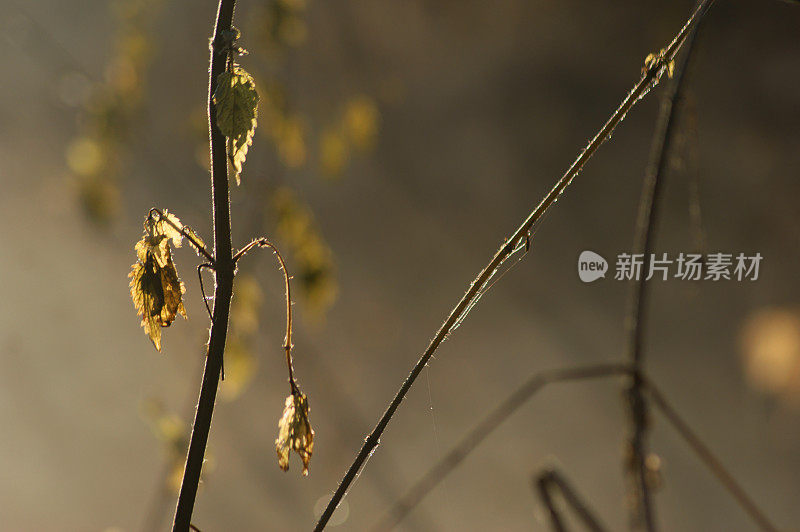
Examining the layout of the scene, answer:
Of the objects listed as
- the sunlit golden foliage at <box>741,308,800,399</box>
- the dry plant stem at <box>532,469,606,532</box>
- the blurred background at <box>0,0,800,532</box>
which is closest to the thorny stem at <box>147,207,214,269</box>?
the dry plant stem at <box>532,469,606,532</box>

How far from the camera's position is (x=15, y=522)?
1.42 meters

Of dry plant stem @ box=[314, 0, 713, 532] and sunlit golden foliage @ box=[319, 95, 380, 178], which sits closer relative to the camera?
dry plant stem @ box=[314, 0, 713, 532]

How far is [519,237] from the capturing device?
231 mm

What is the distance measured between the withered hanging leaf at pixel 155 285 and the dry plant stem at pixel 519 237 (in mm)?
105

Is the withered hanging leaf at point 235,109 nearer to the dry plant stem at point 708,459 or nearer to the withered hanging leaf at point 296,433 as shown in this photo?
the withered hanging leaf at point 296,433

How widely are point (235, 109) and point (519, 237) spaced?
123 millimetres

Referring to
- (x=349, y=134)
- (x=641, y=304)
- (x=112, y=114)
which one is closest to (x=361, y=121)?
(x=349, y=134)

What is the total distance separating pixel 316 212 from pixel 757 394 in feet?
3.57

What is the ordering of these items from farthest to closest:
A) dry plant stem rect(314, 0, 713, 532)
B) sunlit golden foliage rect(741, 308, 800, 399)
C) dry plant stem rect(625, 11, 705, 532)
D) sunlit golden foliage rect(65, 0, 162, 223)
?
1. sunlit golden foliage rect(741, 308, 800, 399)
2. sunlit golden foliage rect(65, 0, 162, 223)
3. dry plant stem rect(625, 11, 705, 532)
4. dry plant stem rect(314, 0, 713, 532)

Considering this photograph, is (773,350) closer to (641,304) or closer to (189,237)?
(641,304)

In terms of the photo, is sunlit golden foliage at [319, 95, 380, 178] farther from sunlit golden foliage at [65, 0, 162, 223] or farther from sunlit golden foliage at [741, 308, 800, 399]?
sunlit golden foliage at [741, 308, 800, 399]

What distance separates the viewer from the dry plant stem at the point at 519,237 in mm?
214

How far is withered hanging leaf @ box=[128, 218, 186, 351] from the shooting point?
26 centimetres

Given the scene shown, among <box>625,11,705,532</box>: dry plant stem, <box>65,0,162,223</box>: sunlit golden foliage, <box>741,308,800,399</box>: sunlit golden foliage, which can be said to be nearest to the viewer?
<box>625,11,705,532</box>: dry plant stem
